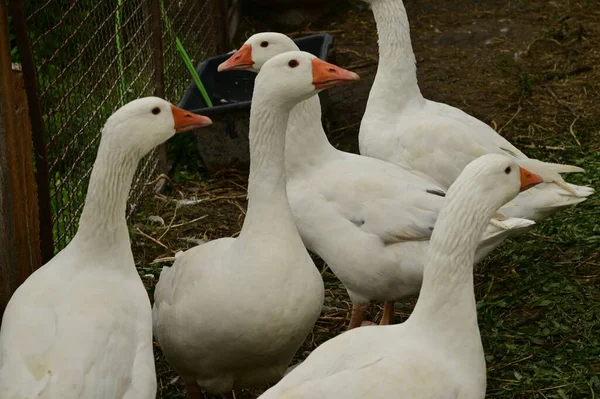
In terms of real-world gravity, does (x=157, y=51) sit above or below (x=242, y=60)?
below

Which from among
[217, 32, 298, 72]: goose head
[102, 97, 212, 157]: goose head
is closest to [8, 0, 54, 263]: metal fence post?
[102, 97, 212, 157]: goose head

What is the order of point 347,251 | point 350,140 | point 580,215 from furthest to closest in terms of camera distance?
point 350,140
point 580,215
point 347,251

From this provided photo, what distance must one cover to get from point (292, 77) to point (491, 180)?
113 centimetres

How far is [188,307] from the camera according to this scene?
4.44 metres

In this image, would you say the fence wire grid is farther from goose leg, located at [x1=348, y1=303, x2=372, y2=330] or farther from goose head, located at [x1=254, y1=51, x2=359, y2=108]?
goose leg, located at [x1=348, y1=303, x2=372, y2=330]

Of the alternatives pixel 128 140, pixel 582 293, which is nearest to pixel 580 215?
pixel 582 293

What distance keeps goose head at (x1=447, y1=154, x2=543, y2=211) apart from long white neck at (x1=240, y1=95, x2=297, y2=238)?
91 centimetres

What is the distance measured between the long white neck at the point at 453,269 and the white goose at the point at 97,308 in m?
1.14

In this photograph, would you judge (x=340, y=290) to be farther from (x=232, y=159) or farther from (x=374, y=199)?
(x=232, y=159)

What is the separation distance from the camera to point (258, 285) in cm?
430

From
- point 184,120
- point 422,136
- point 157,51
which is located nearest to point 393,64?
point 422,136

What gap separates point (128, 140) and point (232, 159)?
3.39 m

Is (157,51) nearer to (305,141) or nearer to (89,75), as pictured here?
(89,75)

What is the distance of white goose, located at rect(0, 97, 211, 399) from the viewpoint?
3.64m
